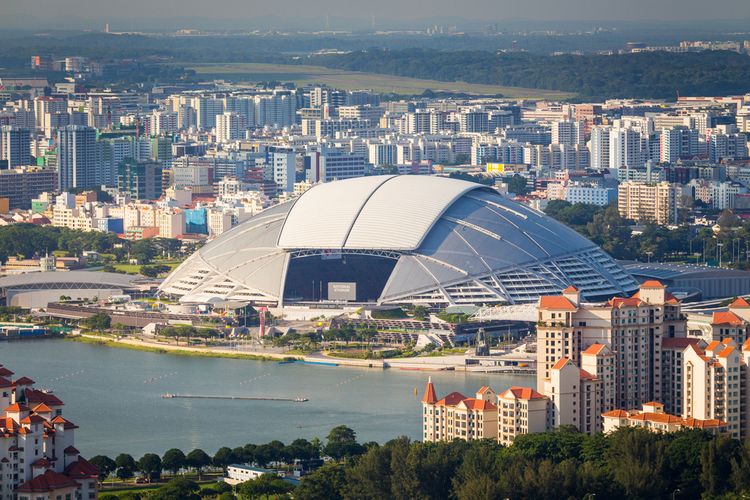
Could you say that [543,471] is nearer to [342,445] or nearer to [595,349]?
[595,349]

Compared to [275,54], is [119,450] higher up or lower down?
lower down

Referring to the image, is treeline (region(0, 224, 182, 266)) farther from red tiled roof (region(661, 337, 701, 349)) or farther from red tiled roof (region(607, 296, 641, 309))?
red tiled roof (region(661, 337, 701, 349))

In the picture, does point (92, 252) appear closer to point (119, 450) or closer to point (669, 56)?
point (119, 450)

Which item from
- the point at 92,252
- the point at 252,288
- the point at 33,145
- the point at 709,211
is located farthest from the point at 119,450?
the point at 33,145

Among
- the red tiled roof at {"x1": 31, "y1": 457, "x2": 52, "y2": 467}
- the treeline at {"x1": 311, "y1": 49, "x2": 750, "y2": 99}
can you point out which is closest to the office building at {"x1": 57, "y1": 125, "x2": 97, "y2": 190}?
the treeline at {"x1": 311, "y1": 49, "x2": 750, "y2": 99}

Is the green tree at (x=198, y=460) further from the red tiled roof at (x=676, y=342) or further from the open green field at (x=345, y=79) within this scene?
the open green field at (x=345, y=79)

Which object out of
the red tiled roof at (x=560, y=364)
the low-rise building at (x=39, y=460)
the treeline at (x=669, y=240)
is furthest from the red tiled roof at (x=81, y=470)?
the treeline at (x=669, y=240)
